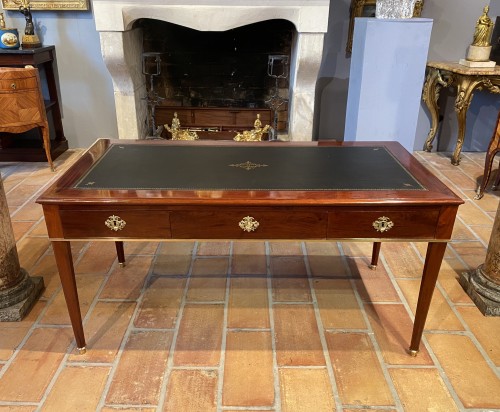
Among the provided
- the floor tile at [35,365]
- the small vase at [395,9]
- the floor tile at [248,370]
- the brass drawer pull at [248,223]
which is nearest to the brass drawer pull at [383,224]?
the brass drawer pull at [248,223]

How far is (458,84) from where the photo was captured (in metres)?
4.18

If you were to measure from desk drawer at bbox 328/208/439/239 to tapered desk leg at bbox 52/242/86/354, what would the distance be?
1100 mm

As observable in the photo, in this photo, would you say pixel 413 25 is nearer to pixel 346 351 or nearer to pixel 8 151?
pixel 346 351

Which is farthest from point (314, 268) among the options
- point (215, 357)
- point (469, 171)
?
point (469, 171)

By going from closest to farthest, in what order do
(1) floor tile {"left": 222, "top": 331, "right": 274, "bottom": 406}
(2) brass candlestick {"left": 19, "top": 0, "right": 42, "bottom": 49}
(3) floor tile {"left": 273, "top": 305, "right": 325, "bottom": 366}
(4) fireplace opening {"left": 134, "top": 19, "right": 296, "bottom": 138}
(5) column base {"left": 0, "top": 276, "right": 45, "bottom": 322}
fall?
(1) floor tile {"left": 222, "top": 331, "right": 274, "bottom": 406}
(3) floor tile {"left": 273, "top": 305, "right": 325, "bottom": 366}
(5) column base {"left": 0, "top": 276, "right": 45, "bottom": 322}
(2) brass candlestick {"left": 19, "top": 0, "right": 42, "bottom": 49}
(4) fireplace opening {"left": 134, "top": 19, "right": 296, "bottom": 138}

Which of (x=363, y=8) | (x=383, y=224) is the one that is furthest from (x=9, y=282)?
(x=363, y=8)

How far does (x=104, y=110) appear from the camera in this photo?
475 centimetres


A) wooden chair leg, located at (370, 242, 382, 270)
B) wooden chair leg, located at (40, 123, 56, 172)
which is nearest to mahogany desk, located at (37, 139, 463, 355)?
wooden chair leg, located at (370, 242, 382, 270)

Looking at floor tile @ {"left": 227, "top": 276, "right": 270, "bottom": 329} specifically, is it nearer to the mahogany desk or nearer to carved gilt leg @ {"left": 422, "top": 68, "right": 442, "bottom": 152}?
the mahogany desk

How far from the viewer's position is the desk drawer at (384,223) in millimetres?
1810

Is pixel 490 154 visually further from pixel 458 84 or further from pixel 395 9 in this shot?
pixel 395 9

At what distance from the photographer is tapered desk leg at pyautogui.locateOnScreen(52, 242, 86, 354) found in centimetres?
191

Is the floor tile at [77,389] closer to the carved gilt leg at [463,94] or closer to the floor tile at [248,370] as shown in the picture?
the floor tile at [248,370]

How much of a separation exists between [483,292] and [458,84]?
7.94 ft
